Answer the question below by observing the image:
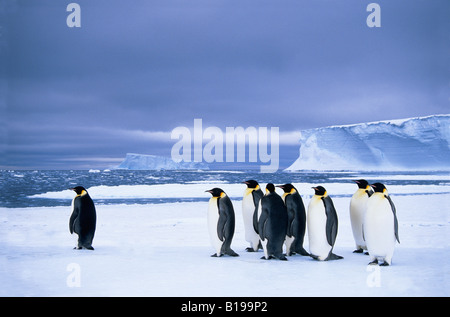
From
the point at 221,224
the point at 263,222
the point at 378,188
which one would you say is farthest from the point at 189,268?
the point at 378,188

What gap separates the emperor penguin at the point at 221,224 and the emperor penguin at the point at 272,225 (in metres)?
0.39

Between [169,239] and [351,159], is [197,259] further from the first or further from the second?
[351,159]

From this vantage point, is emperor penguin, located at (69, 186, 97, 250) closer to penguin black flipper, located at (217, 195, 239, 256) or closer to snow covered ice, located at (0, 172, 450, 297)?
snow covered ice, located at (0, 172, 450, 297)

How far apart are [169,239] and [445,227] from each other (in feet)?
15.1

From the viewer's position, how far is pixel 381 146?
125 feet

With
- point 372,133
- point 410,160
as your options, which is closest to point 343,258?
point 372,133

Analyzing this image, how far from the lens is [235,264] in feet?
15.0

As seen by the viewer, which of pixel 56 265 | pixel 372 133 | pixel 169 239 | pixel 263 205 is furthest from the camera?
pixel 372 133

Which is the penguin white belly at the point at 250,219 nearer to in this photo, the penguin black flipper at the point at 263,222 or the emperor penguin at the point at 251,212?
the emperor penguin at the point at 251,212

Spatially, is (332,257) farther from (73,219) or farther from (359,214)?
(73,219)

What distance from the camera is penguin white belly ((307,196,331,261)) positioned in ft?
15.9

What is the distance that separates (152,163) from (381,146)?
33.3 m

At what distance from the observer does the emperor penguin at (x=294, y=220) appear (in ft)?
16.7

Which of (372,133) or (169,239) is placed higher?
(372,133)
